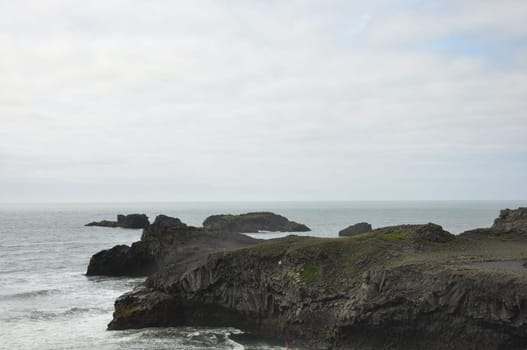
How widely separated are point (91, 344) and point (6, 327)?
789 centimetres

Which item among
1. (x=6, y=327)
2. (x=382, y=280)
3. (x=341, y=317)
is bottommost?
(x=6, y=327)

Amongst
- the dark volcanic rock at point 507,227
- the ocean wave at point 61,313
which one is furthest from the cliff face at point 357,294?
the ocean wave at point 61,313

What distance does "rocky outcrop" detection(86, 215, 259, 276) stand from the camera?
54938mm

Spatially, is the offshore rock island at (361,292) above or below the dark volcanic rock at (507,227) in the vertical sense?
below

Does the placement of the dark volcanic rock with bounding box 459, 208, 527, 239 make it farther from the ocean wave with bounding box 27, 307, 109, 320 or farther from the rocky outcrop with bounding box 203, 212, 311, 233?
the rocky outcrop with bounding box 203, 212, 311, 233

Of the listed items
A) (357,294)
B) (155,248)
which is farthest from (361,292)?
(155,248)

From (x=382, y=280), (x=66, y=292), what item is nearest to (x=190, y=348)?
(x=382, y=280)

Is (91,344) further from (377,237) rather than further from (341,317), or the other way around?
(377,237)

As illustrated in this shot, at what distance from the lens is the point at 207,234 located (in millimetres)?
56031

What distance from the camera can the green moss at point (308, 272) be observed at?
3222 centimetres

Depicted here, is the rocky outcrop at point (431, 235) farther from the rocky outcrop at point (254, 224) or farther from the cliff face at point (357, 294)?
the rocky outcrop at point (254, 224)

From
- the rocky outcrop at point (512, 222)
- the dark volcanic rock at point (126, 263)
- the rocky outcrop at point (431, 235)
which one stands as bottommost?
the dark volcanic rock at point (126, 263)

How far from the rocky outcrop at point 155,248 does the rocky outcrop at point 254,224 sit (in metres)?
78.3

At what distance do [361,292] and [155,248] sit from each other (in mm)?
33476
